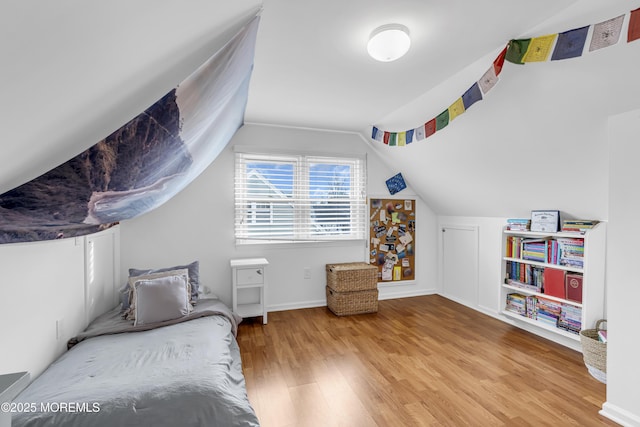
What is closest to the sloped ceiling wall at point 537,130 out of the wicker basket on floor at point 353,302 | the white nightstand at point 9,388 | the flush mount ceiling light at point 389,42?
the flush mount ceiling light at point 389,42

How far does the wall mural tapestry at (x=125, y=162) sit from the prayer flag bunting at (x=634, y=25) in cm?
168

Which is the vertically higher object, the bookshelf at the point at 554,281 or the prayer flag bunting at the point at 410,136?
the prayer flag bunting at the point at 410,136

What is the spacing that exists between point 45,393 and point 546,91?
331 cm

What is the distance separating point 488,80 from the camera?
1.89 metres

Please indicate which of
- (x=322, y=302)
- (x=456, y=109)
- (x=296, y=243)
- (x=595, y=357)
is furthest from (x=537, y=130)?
(x=322, y=302)

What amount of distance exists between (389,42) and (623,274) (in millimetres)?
1963

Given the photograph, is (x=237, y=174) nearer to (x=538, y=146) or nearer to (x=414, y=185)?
(x=414, y=185)

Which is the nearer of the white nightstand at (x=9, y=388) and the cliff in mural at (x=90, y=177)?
the white nightstand at (x=9, y=388)

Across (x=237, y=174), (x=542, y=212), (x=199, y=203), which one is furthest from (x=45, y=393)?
(x=542, y=212)

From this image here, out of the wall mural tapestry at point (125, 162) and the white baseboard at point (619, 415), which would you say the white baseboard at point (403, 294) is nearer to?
the white baseboard at point (619, 415)

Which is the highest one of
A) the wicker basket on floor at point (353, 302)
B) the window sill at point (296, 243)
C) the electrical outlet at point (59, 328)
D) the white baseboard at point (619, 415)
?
the window sill at point (296, 243)

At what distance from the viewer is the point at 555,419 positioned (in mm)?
1760

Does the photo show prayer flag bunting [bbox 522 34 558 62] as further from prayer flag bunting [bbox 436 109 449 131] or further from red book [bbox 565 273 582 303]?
red book [bbox 565 273 582 303]

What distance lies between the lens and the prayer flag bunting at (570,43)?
1438 millimetres
